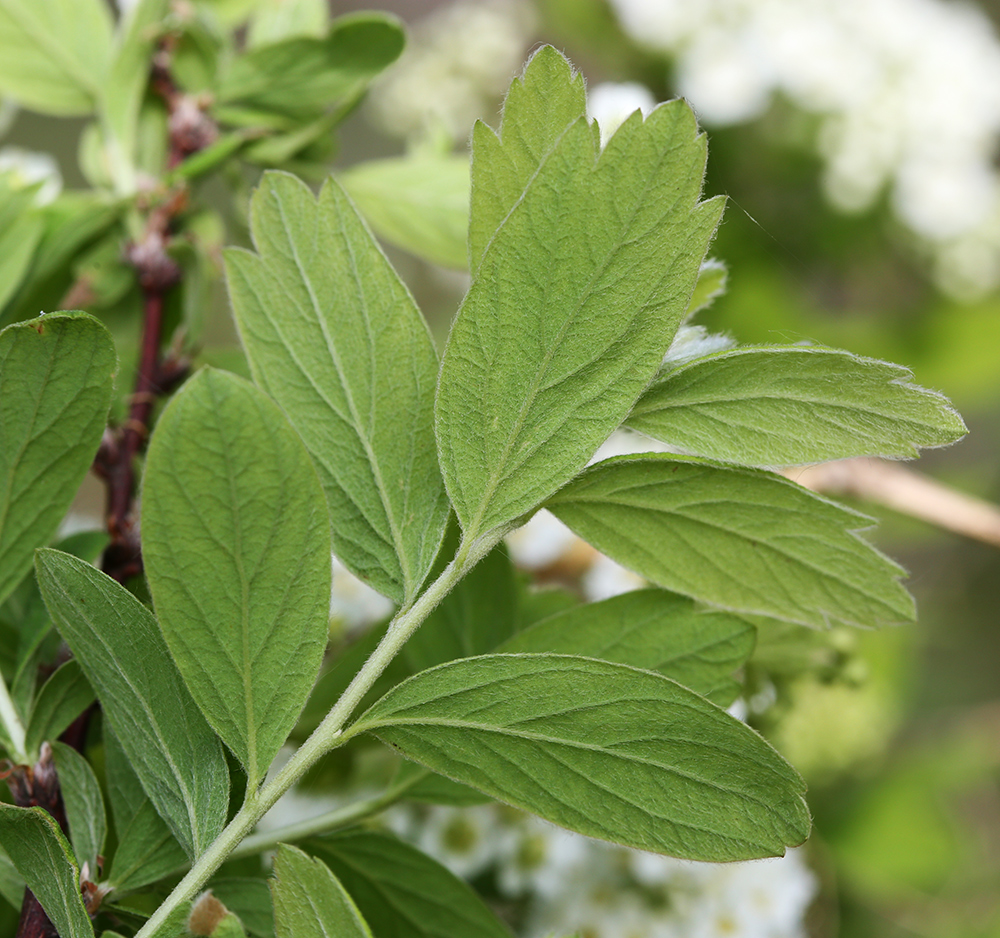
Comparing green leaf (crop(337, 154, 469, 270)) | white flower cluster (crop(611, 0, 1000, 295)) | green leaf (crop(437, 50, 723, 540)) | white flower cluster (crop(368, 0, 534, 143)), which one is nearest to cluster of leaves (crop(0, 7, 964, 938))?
green leaf (crop(437, 50, 723, 540))

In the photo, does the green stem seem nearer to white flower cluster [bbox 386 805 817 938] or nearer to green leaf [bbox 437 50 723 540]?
green leaf [bbox 437 50 723 540]

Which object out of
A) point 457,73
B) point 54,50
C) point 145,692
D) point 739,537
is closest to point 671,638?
point 739,537

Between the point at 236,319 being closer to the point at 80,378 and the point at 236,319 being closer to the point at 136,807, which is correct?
the point at 80,378

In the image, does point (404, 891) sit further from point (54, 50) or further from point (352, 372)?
point (54, 50)

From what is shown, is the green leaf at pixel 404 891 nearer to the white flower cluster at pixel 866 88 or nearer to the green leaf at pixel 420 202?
the green leaf at pixel 420 202

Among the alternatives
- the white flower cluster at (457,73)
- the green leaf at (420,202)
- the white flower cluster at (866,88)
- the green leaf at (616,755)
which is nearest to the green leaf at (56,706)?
the green leaf at (616,755)

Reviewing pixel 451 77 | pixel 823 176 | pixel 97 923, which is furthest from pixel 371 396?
pixel 451 77
